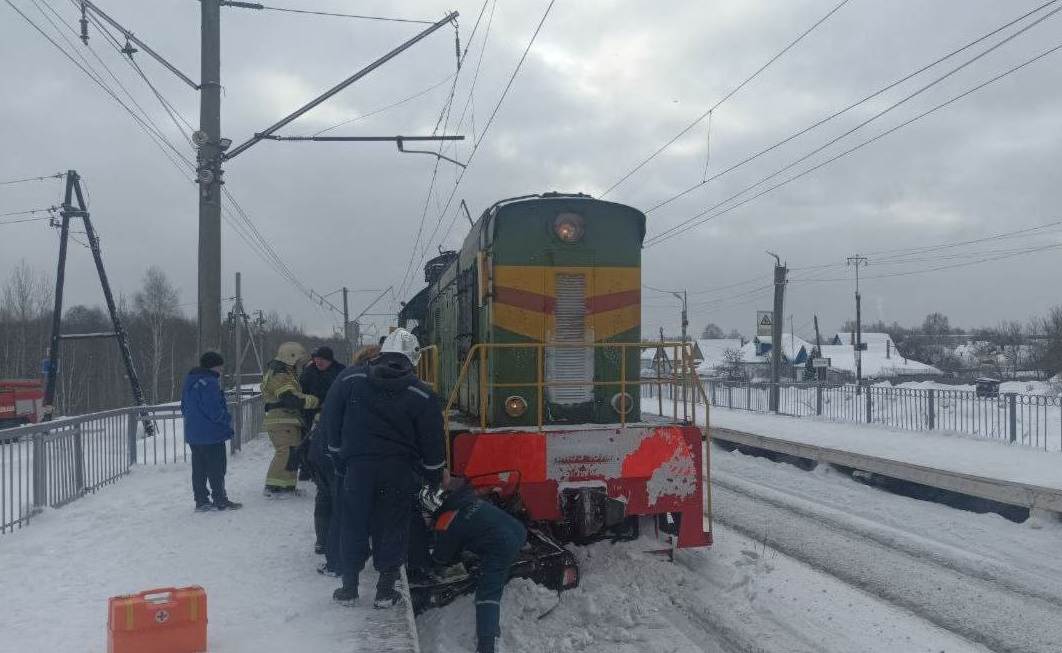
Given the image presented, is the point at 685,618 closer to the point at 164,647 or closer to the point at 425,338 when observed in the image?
the point at 164,647

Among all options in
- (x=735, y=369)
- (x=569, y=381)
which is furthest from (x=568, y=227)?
(x=735, y=369)

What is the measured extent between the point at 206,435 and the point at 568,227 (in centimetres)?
439

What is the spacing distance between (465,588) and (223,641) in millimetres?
1904

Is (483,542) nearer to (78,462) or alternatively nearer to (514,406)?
(514,406)

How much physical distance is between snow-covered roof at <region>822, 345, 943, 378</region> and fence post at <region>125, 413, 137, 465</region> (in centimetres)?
6528

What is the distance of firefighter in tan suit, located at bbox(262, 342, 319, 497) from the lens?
29.3 ft

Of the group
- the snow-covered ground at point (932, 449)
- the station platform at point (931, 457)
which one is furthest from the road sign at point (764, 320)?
the station platform at point (931, 457)

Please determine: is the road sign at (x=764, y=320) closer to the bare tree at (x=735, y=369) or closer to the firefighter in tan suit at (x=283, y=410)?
the bare tree at (x=735, y=369)

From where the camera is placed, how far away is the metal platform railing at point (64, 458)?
7.67 meters

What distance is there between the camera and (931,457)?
42.2 ft

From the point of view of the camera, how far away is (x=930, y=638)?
5387 millimetres

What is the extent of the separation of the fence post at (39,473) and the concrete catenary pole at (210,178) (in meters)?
3.23

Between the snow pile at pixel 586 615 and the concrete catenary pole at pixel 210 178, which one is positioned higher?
the concrete catenary pole at pixel 210 178

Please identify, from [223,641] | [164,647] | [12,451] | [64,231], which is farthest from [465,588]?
[64,231]
